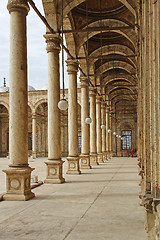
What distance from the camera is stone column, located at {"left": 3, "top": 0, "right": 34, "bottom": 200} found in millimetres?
7422

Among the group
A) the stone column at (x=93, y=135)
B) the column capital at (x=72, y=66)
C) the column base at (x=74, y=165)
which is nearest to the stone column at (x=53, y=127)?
the column base at (x=74, y=165)

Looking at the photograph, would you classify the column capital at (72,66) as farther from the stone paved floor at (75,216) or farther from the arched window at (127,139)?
the arched window at (127,139)

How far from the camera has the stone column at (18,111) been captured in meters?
7.42

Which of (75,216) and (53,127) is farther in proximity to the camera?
(53,127)

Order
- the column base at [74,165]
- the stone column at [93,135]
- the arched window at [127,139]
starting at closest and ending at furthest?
the column base at [74,165]
the stone column at [93,135]
the arched window at [127,139]

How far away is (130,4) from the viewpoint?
38.8 ft

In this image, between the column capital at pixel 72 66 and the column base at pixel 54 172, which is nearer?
the column base at pixel 54 172

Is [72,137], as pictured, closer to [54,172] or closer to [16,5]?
[54,172]

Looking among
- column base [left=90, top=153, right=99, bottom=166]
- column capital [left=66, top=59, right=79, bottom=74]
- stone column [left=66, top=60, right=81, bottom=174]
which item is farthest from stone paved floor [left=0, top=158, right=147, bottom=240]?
column base [left=90, top=153, right=99, bottom=166]

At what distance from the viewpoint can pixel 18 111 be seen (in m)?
7.59

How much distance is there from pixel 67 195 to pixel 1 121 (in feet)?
106

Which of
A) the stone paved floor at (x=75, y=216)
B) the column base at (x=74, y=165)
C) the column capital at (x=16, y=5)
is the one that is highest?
the column capital at (x=16, y=5)

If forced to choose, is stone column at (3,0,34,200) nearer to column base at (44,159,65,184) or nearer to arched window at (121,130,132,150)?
column base at (44,159,65,184)

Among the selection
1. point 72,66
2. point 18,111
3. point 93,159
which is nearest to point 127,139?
point 93,159
